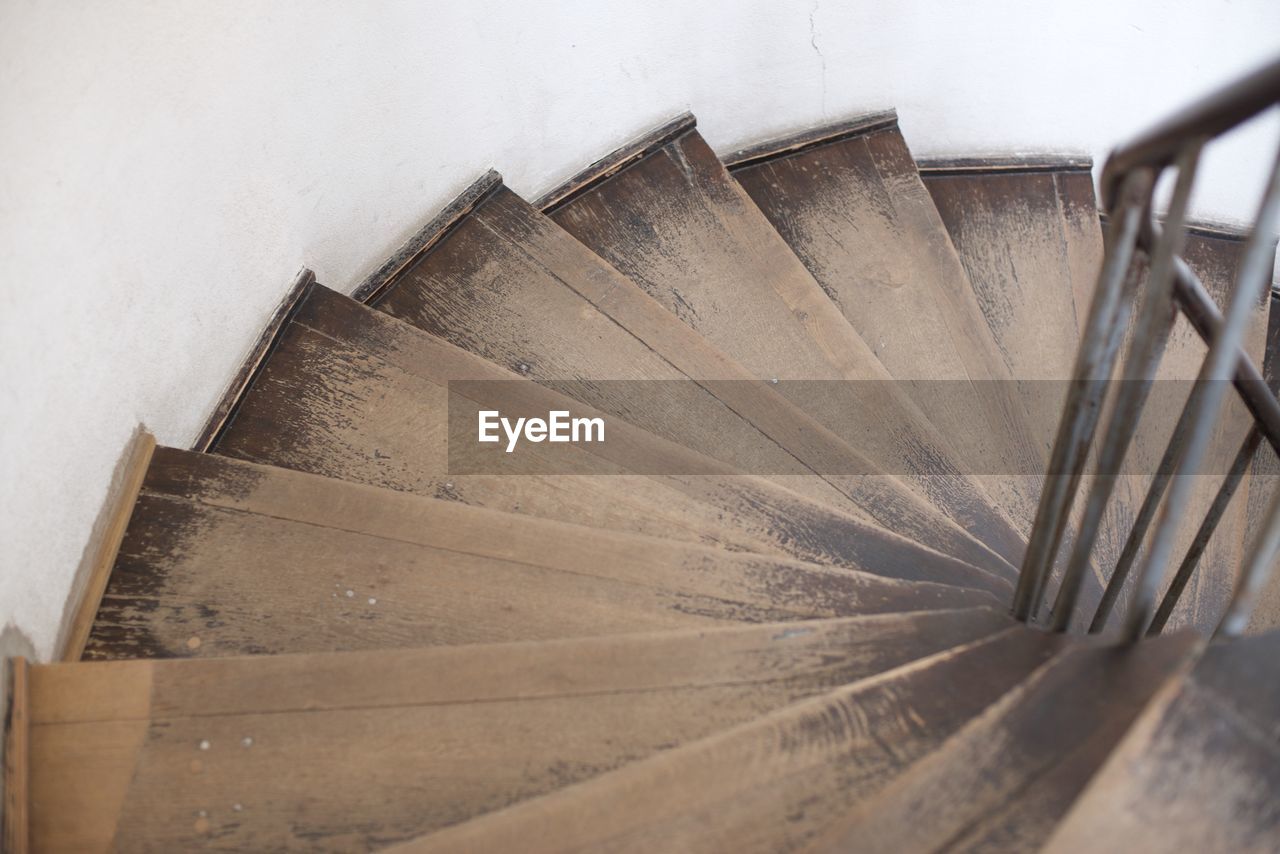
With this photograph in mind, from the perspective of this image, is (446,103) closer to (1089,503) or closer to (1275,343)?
(1089,503)

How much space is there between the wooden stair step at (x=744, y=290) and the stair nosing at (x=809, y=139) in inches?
6.9

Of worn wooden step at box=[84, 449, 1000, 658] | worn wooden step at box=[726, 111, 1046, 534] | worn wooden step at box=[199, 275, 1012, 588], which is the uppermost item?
worn wooden step at box=[726, 111, 1046, 534]

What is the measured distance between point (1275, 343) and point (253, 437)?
2.51 m

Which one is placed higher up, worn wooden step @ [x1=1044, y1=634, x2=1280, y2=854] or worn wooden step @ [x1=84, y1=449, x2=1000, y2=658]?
worn wooden step @ [x1=84, y1=449, x2=1000, y2=658]

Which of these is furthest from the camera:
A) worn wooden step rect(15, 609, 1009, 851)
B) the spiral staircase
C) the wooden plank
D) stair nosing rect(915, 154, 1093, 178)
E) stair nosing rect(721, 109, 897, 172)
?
stair nosing rect(915, 154, 1093, 178)

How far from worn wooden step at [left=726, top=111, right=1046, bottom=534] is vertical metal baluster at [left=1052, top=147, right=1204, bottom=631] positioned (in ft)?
2.71

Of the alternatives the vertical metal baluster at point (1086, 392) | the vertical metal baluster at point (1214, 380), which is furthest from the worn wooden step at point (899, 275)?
the vertical metal baluster at point (1214, 380)

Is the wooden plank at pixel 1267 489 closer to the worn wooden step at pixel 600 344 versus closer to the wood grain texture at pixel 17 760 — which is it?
the worn wooden step at pixel 600 344

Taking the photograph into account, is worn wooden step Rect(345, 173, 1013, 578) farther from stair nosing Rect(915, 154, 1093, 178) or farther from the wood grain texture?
stair nosing Rect(915, 154, 1093, 178)

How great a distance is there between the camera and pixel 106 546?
Result: 139 cm

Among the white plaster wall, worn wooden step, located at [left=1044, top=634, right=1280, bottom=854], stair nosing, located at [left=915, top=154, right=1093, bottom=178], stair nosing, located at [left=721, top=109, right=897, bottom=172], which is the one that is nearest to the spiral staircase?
worn wooden step, located at [left=1044, top=634, right=1280, bottom=854]

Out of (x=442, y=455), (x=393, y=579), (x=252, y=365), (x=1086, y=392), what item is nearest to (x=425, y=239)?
(x=252, y=365)

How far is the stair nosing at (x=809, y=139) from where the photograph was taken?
249 centimetres

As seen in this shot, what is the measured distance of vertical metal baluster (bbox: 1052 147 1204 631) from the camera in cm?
99
